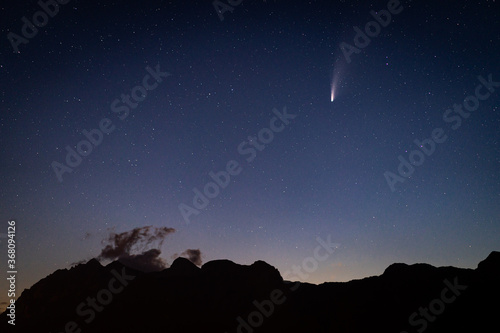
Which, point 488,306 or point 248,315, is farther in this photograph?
point 248,315

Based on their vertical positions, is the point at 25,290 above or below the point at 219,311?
above

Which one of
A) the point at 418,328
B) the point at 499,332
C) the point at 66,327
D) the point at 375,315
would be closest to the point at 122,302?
the point at 66,327

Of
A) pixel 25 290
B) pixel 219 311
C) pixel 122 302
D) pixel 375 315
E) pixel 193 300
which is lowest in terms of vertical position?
pixel 375 315

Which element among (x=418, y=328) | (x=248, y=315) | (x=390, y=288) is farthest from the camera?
(x=248, y=315)

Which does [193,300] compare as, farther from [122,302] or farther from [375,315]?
[375,315]

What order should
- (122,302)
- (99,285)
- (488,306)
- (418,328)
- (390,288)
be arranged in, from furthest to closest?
(99,285), (122,302), (390,288), (418,328), (488,306)

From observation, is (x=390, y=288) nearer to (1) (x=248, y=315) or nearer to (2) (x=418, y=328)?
Answer: (2) (x=418, y=328)
